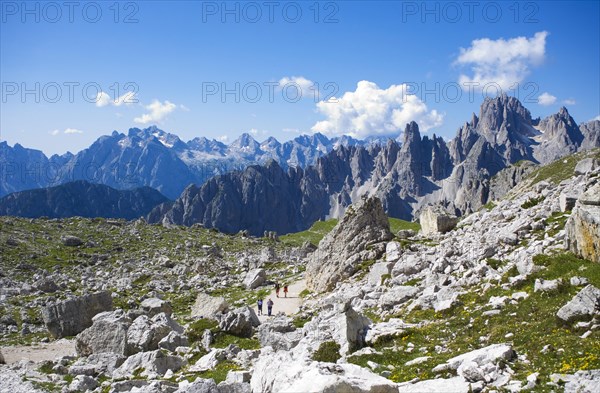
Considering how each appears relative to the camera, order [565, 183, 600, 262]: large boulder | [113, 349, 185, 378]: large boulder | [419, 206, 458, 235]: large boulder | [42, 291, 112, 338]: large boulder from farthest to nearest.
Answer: [419, 206, 458, 235]: large boulder → [42, 291, 112, 338]: large boulder → [113, 349, 185, 378]: large boulder → [565, 183, 600, 262]: large boulder

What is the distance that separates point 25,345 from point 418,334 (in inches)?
1682

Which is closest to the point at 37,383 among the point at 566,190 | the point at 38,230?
the point at 566,190

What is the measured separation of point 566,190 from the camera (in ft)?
127

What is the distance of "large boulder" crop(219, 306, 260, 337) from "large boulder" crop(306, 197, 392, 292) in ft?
55.8

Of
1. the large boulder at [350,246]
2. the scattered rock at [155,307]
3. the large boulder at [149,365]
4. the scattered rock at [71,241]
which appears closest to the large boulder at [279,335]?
the large boulder at [149,365]

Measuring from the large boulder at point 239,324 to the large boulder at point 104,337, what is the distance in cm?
816

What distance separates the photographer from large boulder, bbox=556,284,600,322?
1791 centimetres

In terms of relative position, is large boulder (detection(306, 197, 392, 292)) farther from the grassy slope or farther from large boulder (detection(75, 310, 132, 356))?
the grassy slope

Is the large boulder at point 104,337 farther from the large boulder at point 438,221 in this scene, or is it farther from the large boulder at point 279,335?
the large boulder at point 438,221

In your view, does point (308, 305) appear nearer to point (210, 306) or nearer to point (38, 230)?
point (210, 306)

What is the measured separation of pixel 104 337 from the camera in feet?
122

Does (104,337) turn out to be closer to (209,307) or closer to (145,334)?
(145,334)

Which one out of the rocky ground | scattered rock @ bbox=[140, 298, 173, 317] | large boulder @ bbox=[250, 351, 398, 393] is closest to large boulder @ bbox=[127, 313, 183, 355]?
the rocky ground

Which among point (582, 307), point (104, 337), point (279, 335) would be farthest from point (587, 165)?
point (104, 337)
